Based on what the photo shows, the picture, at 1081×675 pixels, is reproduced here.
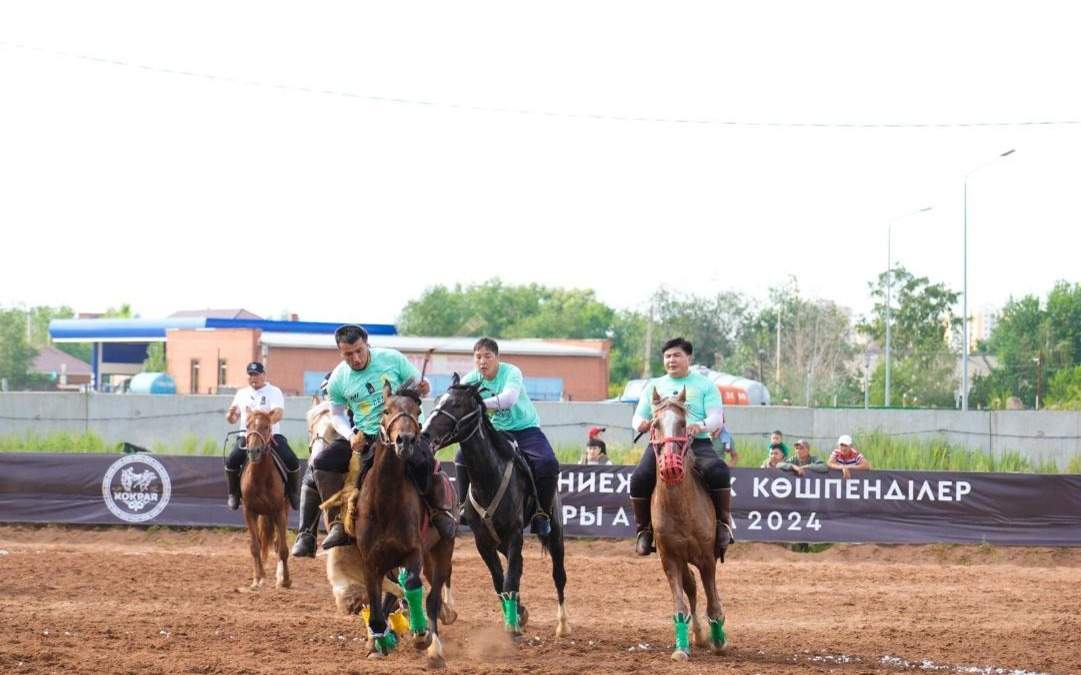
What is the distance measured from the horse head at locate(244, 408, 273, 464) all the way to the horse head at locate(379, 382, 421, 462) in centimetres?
679

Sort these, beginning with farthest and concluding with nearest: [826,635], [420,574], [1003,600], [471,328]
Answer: [471,328] → [1003,600] → [826,635] → [420,574]

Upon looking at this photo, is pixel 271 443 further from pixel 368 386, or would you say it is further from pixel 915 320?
pixel 915 320

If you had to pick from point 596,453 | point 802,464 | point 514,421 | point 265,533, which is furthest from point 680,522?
Answer: point 596,453

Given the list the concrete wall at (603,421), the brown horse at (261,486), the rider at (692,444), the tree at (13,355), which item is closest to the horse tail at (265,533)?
the brown horse at (261,486)

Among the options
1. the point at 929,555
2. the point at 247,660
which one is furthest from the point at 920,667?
the point at 929,555

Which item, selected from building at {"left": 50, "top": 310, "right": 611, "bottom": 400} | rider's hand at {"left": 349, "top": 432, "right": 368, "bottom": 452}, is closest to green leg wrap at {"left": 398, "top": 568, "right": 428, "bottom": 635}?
rider's hand at {"left": 349, "top": 432, "right": 368, "bottom": 452}

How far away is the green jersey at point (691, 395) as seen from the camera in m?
11.7

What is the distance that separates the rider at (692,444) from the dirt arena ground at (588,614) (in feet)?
3.66

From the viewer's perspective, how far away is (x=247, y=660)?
1068 cm

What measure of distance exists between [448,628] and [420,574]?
2.71 metres

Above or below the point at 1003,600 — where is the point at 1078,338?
above

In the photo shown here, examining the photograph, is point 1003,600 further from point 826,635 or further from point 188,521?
point 188,521

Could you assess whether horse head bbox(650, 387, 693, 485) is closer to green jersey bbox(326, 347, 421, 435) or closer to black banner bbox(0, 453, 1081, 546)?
green jersey bbox(326, 347, 421, 435)

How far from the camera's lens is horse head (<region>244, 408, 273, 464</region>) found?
16.8 m
